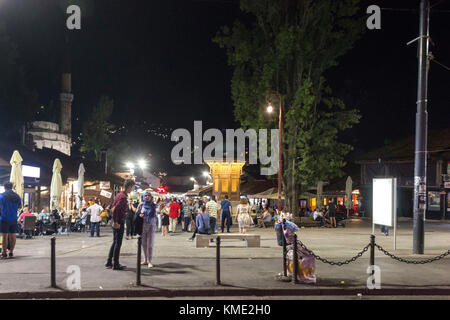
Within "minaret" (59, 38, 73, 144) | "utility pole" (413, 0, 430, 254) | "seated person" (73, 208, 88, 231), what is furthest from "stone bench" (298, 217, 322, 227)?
"minaret" (59, 38, 73, 144)

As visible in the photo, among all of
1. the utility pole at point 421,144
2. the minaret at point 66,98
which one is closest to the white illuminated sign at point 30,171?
the utility pole at point 421,144

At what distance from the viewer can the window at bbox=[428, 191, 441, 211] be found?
33875 millimetres

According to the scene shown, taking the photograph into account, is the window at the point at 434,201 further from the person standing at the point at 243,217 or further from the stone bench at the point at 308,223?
the person standing at the point at 243,217

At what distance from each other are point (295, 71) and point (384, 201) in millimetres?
13890

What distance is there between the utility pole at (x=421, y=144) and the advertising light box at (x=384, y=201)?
2.30 feet

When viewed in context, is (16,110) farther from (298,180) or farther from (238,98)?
(298,180)

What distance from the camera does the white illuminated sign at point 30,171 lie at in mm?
21016

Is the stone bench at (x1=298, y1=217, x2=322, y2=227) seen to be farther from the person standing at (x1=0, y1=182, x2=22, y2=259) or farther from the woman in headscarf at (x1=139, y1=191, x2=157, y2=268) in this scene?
the person standing at (x1=0, y1=182, x2=22, y2=259)

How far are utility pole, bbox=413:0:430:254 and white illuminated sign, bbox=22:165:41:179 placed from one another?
1680 centimetres

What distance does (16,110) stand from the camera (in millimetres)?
45219

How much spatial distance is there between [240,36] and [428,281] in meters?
20.4

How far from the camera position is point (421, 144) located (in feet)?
44.2
